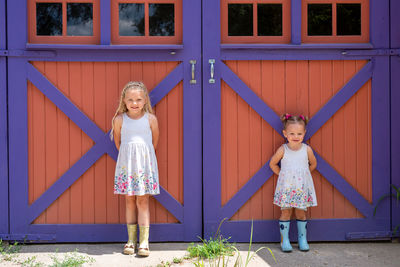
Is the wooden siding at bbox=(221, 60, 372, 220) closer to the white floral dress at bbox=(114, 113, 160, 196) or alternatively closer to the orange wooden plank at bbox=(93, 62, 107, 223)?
the white floral dress at bbox=(114, 113, 160, 196)

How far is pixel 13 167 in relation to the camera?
398cm

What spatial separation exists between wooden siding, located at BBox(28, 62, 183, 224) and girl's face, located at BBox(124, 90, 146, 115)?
0.28 m

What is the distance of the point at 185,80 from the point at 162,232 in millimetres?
1399

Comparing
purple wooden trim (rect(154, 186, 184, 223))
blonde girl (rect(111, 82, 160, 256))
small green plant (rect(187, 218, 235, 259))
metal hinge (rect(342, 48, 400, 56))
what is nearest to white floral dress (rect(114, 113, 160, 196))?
blonde girl (rect(111, 82, 160, 256))

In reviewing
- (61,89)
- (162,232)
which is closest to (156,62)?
(61,89)

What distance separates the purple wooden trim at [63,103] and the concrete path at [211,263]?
1.02 metres

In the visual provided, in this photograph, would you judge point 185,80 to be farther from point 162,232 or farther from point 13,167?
point 13,167

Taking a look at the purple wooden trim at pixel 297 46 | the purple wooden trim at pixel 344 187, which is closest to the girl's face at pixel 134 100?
the purple wooden trim at pixel 297 46

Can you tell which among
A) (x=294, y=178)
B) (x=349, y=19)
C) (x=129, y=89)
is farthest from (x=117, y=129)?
(x=349, y=19)

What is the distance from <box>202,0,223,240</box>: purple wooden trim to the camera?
399 cm

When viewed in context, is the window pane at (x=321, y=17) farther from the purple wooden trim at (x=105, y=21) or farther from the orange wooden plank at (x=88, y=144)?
the orange wooden plank at (x=88, y=144)

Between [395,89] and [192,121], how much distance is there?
189cm

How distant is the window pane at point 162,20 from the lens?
4.05 metres

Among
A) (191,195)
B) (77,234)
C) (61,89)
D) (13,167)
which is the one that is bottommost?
(77,234)
